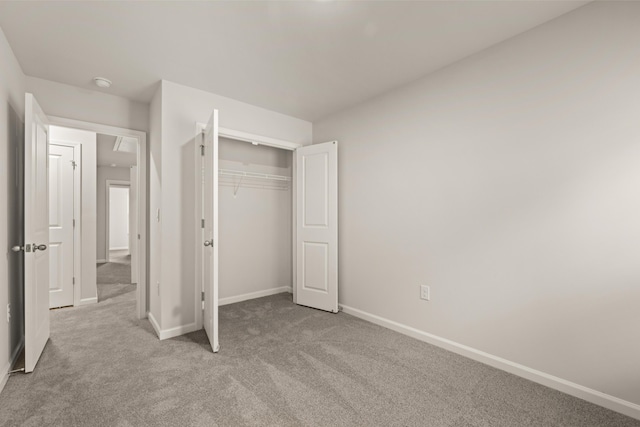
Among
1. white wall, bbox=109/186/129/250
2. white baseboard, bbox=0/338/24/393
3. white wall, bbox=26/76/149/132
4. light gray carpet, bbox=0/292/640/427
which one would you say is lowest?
light gray carpet, bbox=0/292/640/427

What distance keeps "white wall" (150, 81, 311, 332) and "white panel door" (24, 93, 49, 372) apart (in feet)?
2.72

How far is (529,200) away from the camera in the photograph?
6.89 feet

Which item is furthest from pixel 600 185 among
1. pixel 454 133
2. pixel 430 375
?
pixel 430 375

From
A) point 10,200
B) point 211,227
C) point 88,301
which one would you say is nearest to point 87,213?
point 88,301

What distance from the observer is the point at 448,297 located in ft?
8.45

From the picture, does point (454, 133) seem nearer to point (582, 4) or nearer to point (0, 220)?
point (582, 4)

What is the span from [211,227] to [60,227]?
2.60 meters

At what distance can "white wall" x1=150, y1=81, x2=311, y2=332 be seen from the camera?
2832 mm

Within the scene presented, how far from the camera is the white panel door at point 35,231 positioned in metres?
2.11

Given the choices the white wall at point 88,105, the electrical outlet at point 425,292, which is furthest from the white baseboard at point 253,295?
the electrical outlet at point 425,292

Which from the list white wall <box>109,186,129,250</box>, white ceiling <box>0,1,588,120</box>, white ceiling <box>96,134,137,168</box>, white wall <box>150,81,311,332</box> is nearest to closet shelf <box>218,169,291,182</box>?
white wall <box>150,81,311,332</box>

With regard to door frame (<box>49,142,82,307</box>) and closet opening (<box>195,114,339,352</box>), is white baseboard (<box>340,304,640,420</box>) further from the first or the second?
door frame (<box>49,142,82,307</box>)

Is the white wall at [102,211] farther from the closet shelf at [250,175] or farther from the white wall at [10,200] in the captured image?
the white wall at [10,200]

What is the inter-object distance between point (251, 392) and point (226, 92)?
280 centimetres
